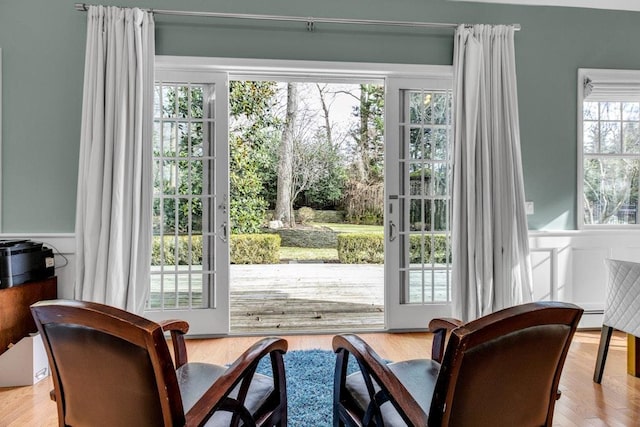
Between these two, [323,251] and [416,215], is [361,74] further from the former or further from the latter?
[323,251]

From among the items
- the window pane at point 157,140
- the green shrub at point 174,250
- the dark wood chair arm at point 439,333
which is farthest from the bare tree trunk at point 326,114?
the dark wood chair arm at point 439,333

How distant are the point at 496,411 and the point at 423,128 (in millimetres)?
2732

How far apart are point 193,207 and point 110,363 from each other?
231 cm

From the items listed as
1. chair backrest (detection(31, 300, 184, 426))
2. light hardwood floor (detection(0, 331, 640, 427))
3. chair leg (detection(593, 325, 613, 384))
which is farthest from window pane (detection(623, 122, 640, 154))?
chair backrest (detection(31, 300, 184, 426))

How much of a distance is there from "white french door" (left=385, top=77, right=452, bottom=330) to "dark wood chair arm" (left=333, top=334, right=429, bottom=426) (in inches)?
78.7

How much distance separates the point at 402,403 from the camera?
3.97 ft

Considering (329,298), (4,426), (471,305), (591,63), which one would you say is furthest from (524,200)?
(4,426)

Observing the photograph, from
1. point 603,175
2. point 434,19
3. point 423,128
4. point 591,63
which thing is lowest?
point 603,175

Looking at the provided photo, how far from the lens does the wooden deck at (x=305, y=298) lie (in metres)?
4.14

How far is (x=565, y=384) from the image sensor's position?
255cm

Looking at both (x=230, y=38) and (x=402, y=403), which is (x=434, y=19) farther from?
(x=402, y=403)

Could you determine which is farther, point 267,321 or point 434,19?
point 267,321

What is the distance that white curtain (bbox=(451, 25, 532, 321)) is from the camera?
3291 mm

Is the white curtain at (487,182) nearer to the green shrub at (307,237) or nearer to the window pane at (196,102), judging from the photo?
the window pane at (196,102)
